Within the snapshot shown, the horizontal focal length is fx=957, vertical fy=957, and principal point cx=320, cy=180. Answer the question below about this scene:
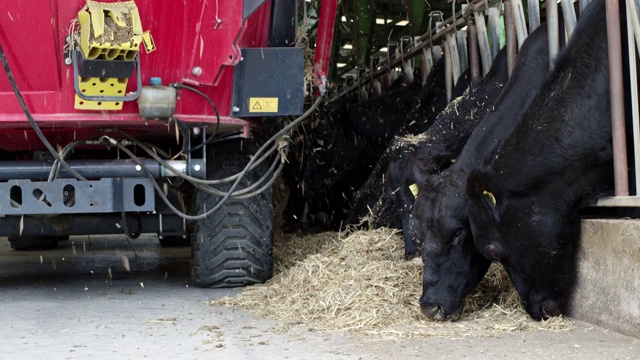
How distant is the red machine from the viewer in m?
5.11


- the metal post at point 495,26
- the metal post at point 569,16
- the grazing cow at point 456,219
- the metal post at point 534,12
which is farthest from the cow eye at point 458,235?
the metal post at point 495,26

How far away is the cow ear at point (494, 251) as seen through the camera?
4.75 meters

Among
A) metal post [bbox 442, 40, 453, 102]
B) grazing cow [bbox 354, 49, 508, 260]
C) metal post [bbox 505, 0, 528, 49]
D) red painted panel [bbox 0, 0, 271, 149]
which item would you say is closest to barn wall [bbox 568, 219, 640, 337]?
grazing cow [bbox 354, 49, 508, 260]

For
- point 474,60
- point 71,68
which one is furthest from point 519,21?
point 71,68

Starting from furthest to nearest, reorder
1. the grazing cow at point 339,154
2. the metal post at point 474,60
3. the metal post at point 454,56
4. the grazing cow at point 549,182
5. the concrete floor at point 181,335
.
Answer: the grazing cow at point 339,154 → the metal post at point 454,56 → the metal post at point 474,60 → the grazing cow at point 549,182 → the concrete floor at point 181,335

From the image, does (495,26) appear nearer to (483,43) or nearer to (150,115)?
(483,43)

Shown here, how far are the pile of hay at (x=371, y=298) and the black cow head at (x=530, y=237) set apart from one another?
0.49ft

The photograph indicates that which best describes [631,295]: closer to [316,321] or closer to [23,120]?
[316,321]

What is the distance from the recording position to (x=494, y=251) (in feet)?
15.6

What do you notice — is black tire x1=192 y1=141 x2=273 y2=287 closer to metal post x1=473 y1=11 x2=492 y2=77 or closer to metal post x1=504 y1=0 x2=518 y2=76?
metal post x1=504 y1=0 x2=518 y2=76

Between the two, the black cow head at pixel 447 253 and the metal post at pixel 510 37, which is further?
the metal post at pixel 510 37

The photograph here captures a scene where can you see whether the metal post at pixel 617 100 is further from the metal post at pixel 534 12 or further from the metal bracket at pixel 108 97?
the metal bracket at pixel 108 97

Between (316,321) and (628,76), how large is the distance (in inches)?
78.9

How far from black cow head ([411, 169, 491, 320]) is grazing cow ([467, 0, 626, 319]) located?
0.62ft
